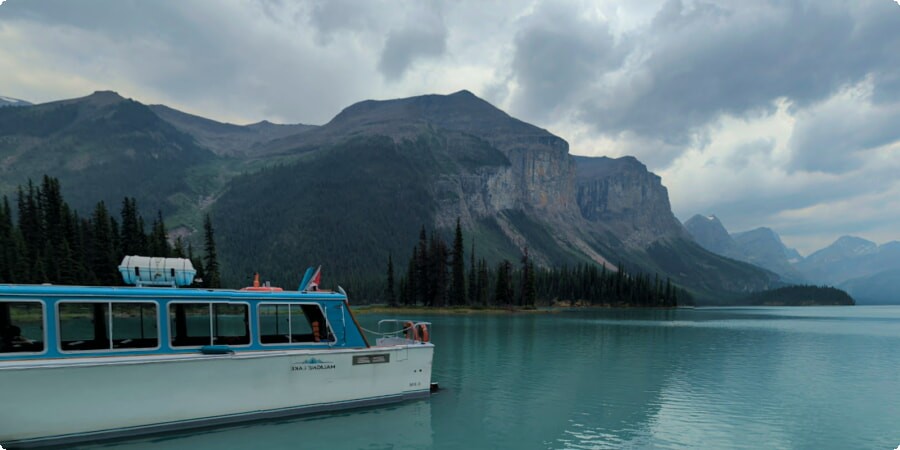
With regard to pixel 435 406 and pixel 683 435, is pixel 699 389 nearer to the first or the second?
pixel 683 435

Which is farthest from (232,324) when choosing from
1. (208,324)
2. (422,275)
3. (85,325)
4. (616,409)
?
(422,275)

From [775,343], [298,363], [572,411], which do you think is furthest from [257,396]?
[775,343]

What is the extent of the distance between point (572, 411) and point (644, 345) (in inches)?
1098

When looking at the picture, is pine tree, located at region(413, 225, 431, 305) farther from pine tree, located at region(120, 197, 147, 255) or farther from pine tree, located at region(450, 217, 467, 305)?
pine tree, located at region(120, 197, 147, 255)

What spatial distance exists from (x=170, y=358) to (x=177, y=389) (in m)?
0.96

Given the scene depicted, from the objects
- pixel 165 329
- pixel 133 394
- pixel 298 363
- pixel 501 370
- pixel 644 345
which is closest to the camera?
pixel 133 394

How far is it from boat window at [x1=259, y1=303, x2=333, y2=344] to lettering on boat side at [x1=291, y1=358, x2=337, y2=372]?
41.7 inches

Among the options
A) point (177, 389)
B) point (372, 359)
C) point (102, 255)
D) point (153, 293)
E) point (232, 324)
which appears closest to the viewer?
point (177, 389)

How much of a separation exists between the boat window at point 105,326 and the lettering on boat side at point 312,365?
160 inches

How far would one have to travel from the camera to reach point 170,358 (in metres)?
13.3

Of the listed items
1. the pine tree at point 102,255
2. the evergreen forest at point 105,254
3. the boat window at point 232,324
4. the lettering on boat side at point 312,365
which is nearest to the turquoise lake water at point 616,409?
the lettering on boat side at point 312,365

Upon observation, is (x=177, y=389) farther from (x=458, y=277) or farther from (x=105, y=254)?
(x=458, y=277)

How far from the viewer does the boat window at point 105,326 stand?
12908 millimetres

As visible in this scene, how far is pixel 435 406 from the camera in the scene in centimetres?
1838
